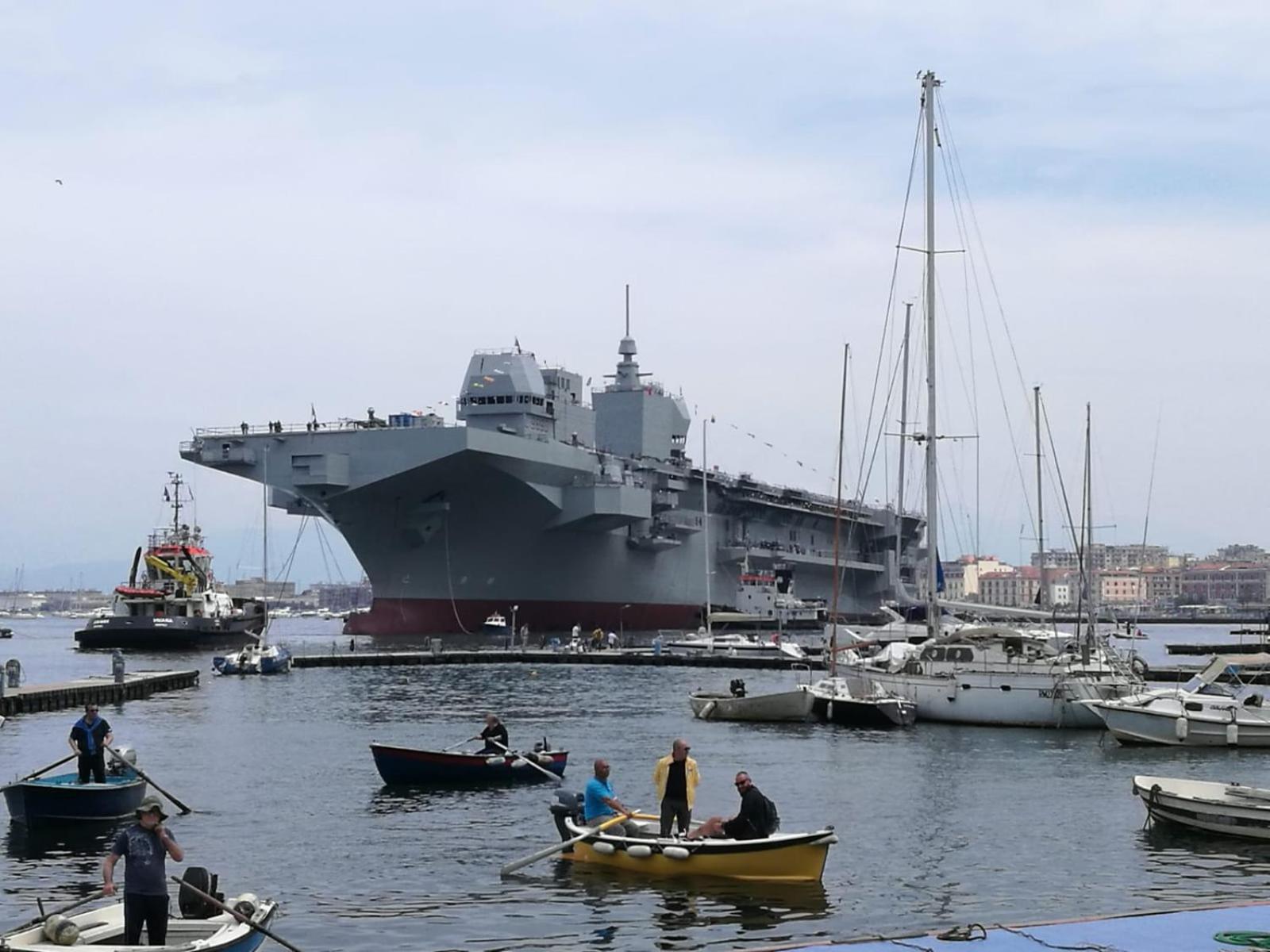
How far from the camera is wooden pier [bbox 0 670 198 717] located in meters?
40.1

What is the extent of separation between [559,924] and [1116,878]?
675 cm

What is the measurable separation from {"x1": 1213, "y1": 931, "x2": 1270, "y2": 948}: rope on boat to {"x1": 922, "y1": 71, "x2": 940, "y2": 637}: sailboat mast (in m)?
26.8

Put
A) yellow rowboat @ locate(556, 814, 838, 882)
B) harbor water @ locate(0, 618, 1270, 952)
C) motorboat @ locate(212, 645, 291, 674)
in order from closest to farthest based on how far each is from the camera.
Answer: harbor water @ locate(0, 618, 1270, 952)
yellow rowboat @ locate(556, 814, 838, 882)
motorboat @ locate(212, 645, 291, 674)

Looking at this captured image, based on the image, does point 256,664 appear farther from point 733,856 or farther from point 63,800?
point 733,856

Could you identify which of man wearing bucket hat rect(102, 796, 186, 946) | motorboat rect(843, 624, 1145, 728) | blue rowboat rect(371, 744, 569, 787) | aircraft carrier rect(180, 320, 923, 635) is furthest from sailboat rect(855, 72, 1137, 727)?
man wearing bucket hat rect(102, 796, 186, 946)

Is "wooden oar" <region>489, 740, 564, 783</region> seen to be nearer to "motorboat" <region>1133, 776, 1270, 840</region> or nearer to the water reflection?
the water reflection

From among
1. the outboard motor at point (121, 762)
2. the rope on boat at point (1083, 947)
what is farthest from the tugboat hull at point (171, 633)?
the rope on boat at point (1083, 947)

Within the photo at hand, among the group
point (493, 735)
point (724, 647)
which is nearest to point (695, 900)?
point (493, 735)

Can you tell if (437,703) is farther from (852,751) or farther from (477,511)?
(477,511)

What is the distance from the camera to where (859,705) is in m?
37.9

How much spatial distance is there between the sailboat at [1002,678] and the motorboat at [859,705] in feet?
1.27

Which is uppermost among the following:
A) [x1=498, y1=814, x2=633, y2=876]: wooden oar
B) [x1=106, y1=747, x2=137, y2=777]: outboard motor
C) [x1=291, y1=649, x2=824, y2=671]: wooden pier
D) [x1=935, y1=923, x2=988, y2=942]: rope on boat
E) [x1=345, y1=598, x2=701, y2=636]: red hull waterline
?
[x1=345, y1=598, x2=701, y2=636]: red hull waterline

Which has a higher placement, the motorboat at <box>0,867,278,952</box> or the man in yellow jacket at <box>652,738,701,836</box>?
the man in yellow jacket at <box>652,738,701,836</box>

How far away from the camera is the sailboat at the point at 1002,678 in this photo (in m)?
35.9
